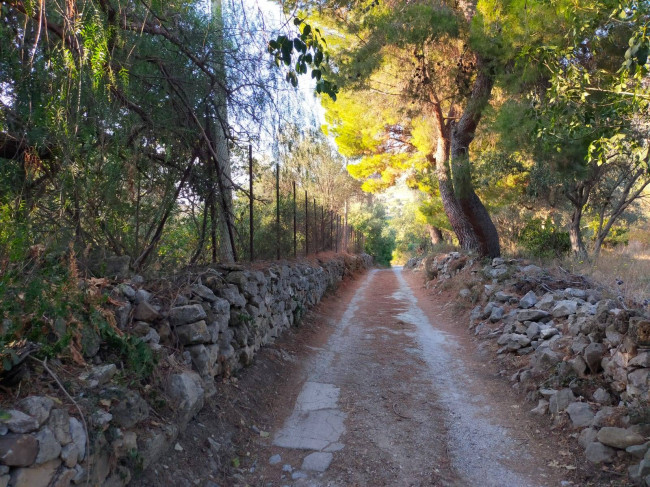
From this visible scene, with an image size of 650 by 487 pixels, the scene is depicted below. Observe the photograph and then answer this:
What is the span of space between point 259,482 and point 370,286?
1415cm

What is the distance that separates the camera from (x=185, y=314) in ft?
14.6

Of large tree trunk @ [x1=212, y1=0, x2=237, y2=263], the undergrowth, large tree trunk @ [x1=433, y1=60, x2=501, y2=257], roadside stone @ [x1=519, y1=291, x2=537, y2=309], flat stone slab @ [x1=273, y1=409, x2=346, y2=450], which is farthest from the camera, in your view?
large tree trunk @ [x1=433, y1=60, x2=501, y2=257]

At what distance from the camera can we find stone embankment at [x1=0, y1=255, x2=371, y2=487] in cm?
242

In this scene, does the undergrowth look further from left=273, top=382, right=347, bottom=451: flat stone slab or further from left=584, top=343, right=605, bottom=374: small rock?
left=584, top=343, right=605, bottom=374: small rock

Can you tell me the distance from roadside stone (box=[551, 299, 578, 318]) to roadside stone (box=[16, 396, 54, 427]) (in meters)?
6.28

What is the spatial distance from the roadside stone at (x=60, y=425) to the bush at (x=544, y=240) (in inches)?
524

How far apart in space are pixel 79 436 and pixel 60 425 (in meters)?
0.13

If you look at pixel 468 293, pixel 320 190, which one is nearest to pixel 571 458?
pixel 468 293

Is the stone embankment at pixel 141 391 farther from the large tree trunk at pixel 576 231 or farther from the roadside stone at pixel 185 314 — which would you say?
the large tree trunk at pixel 576 231

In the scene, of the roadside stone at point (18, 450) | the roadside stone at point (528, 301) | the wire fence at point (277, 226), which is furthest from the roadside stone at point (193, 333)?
the roadside stone at point (528, 301)

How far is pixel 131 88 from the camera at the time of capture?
516 centimetres

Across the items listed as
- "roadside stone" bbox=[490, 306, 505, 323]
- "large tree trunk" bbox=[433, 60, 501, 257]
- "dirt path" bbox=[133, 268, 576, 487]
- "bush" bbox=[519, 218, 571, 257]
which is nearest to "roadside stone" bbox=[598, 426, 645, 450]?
"dirt path" bbox=[133, 268, 576, 487]

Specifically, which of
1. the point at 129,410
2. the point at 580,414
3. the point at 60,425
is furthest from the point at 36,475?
the point at 580,414

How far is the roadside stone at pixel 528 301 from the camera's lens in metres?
7.68
